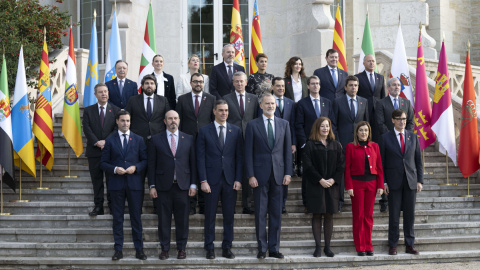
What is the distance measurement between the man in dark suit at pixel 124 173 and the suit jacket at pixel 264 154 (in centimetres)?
140

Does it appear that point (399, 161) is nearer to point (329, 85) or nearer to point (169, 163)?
point (329, 85)

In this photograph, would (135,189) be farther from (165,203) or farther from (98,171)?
(98,171)

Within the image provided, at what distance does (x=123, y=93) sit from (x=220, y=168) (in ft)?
7.51

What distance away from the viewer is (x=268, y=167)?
360 inches

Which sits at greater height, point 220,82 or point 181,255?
point 220,82

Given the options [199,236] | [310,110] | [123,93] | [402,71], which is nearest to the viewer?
[199,236]

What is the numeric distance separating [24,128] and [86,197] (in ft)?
4.88

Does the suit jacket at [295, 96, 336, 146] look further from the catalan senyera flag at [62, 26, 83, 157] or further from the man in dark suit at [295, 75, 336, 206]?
the catalan senyera flag at [62, 26, 83, 157]

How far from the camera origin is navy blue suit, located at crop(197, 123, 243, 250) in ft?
30.0

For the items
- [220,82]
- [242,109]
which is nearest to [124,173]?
[242,109]

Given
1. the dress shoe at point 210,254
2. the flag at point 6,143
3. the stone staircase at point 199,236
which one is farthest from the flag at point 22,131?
the dress shoe at point 210,254

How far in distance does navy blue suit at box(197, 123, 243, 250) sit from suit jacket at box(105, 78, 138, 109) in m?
1.81

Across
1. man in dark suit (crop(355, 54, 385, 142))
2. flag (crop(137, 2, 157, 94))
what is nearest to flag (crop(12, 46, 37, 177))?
flag (crop(137, 2, 157, 94))

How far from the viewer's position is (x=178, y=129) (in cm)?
963
